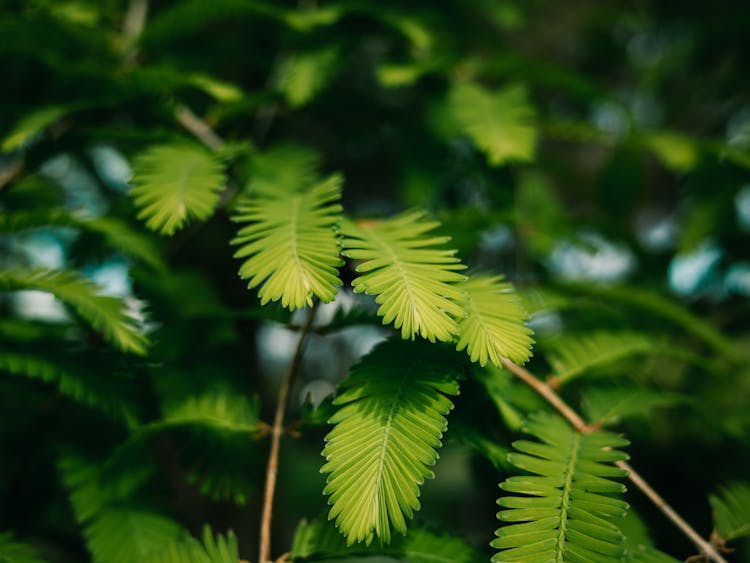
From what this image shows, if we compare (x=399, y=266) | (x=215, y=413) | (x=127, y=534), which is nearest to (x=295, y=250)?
(x=399, y=266)

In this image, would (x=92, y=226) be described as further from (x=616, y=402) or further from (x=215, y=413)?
(x=616, y=402)

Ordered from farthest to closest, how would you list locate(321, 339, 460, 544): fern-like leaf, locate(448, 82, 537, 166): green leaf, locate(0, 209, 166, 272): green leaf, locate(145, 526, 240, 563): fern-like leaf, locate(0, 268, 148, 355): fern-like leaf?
locate(448, 82, 537, 166): green leaf, locate(0, 209, 166, 272): green leaf, locate(0, 268, 148, 355): fern-like leaf, locate(145, 526, 240, 563): fern-like leaf, locate(321, 339, 460, 544): fern-like leaf

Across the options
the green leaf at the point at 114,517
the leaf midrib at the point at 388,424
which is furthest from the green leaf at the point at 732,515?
the green leaf at the point at 114,517

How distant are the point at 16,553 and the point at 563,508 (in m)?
0.70

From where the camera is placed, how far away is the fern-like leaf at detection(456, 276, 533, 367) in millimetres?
556

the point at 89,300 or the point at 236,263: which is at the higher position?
the point at 236,263

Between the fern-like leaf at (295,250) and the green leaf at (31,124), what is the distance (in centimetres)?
47

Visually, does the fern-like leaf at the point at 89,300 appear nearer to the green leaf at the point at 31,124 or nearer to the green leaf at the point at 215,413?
the green leaf at the point at 215,413

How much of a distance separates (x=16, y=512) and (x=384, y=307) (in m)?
1.02

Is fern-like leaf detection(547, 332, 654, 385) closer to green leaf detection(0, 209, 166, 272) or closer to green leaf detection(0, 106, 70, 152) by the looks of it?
green leaf detection(0, 209, 166, 272)

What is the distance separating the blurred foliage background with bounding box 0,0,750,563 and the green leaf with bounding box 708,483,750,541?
0.15m

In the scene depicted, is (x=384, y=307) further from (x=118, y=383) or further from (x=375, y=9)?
(x=375, y=9)

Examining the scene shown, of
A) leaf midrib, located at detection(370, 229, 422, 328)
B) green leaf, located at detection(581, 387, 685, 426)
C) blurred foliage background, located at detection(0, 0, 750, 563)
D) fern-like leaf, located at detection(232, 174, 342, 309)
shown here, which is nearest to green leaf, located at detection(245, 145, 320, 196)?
blurred foliage background, located at detection(0, 0, 750, 563)

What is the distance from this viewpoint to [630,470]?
0.66 metres
